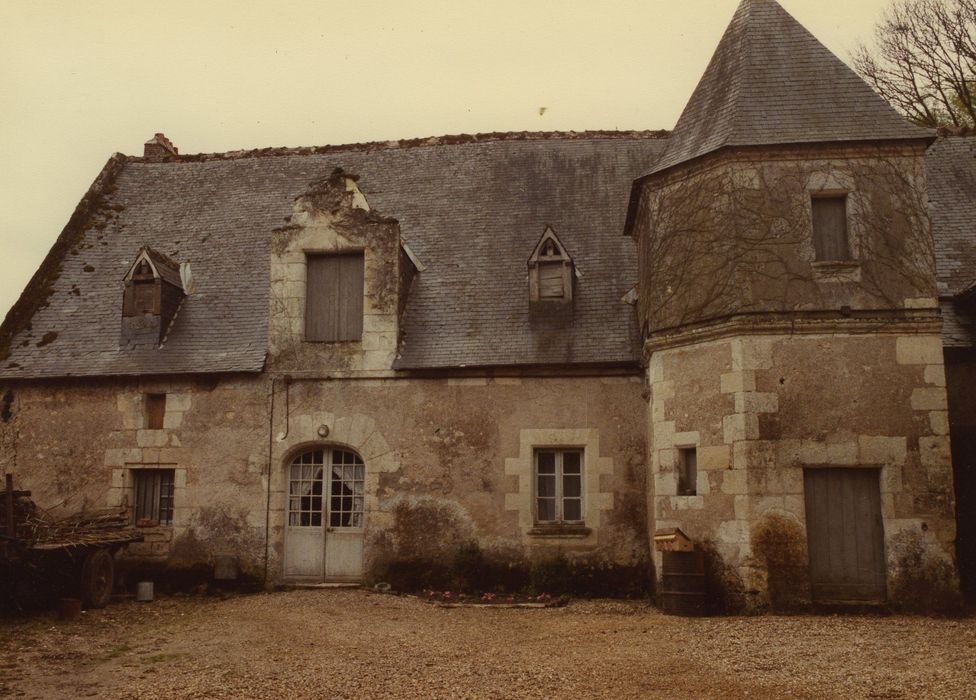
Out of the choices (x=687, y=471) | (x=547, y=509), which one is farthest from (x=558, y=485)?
(x=687, y=471)

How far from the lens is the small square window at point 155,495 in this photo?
1269 cm

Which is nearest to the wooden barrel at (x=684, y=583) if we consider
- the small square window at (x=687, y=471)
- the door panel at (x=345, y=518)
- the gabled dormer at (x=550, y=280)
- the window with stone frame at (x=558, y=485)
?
the small square window at (x=687, y=471)

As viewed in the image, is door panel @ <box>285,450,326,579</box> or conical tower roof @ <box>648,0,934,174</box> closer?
conical tower roof @ <box>648,0,934,174</box>

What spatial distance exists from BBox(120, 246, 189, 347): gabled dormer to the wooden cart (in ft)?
9.22

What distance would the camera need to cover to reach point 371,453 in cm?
1218

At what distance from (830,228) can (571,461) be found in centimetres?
457

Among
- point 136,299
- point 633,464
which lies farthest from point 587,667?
point 136,299

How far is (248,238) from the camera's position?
14.6 meters

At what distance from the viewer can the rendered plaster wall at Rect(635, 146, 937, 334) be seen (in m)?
9.68

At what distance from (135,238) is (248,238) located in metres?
2.14

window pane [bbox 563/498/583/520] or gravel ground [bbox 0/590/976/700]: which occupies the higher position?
window pane [bbox 563/498/583/520]

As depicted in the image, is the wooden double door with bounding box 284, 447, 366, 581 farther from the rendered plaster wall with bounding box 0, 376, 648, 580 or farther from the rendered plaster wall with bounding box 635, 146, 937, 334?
the rendered plaster wall with bounding box 635, 146, 937, 334

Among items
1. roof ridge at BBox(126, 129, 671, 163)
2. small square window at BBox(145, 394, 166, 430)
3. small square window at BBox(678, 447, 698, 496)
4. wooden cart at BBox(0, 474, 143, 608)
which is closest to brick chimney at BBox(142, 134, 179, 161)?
roof ridge at BBox(126, 129, 671, 163)

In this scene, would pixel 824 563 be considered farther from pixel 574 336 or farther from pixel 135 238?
pixel 135 238
